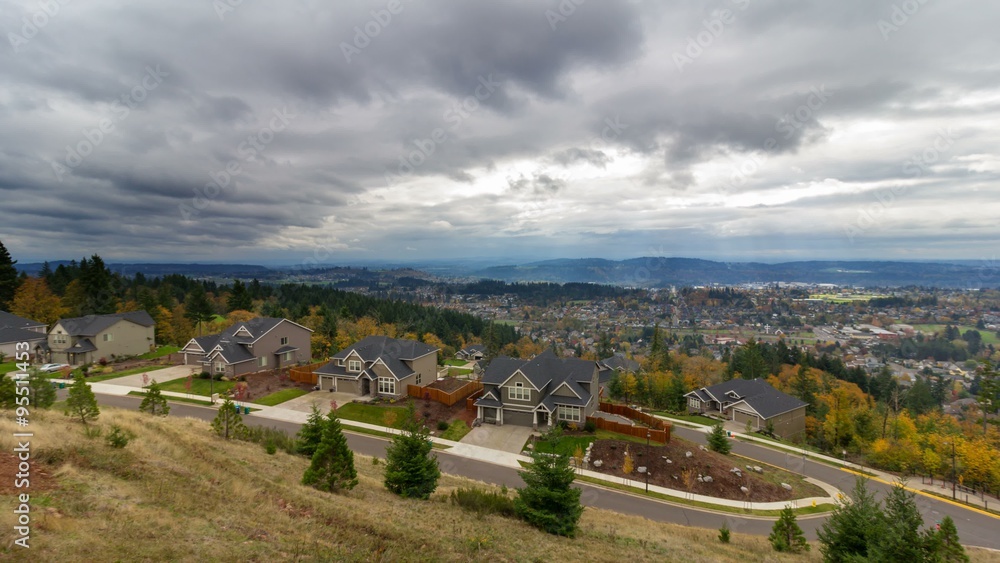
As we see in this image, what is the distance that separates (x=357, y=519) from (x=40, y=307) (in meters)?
77.0

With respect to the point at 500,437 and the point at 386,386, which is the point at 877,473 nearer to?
the point at 500,437

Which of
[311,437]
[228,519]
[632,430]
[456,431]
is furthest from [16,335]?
[632,430]

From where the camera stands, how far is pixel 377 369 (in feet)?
145

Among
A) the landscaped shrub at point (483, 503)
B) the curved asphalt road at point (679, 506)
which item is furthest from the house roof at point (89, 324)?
the landscaped shrub at point (483, 503)

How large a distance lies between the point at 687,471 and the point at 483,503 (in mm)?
19248

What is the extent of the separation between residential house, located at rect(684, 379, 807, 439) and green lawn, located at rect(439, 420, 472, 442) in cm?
3825

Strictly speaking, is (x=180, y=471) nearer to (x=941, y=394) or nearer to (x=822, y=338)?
(x=941, y=394)

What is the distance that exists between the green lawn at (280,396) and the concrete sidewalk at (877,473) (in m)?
42.6

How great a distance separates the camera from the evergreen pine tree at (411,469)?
18.9 m

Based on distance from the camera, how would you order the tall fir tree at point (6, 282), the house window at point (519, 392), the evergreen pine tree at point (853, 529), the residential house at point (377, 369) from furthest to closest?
1. the tall fir tree at point (6, 282)
2. the residential house at point (377, 369)
3. the house window at point (519, 392)
4. the evergreen pine tree at point (853, 529)

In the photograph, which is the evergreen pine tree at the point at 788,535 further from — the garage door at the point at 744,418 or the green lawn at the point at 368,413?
the garage door at the point at 744,418

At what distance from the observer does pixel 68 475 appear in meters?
12.2

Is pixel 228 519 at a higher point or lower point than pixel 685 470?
higher

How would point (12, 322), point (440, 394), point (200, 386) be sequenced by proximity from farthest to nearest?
point (12, 322) → point (440, 394) → point (200, 386)
